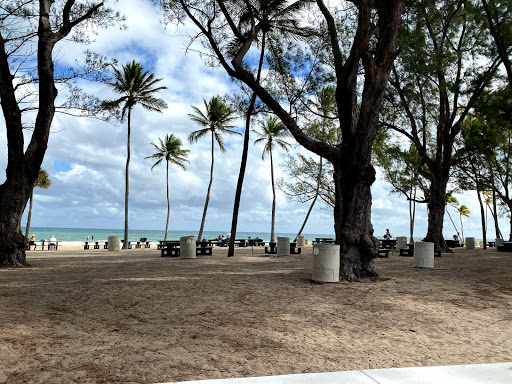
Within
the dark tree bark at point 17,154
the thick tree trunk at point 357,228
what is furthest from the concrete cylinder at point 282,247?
the dark tree bark at point 17,154

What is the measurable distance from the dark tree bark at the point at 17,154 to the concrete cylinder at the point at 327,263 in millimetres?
9162

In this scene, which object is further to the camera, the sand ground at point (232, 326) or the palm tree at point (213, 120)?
the palm tree at point (213, 120)

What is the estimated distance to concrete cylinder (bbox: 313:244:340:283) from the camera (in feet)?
31.0

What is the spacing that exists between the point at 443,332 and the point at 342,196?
5296 millimetres

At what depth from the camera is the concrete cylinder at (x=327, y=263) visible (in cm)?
945

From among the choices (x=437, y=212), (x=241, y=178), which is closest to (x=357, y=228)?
(x=241, y=178)

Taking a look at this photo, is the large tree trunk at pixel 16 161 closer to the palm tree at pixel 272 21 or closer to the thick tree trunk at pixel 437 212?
the palm tree at pixel 272 21

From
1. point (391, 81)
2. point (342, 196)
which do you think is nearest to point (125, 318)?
point (342, 196)

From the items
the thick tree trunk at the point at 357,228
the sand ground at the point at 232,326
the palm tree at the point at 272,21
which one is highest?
the palm tree at the point at 272,21

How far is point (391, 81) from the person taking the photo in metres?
18.8

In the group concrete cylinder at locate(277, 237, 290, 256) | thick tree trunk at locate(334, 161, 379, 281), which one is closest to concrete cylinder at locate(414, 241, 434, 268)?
thick tree trunk at locate(334, 161, 379, 281)

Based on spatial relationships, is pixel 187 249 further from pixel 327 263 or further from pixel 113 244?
pixel 113 244

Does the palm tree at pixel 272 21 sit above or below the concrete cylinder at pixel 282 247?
above

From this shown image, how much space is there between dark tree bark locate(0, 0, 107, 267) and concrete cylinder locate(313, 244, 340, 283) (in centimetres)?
916
